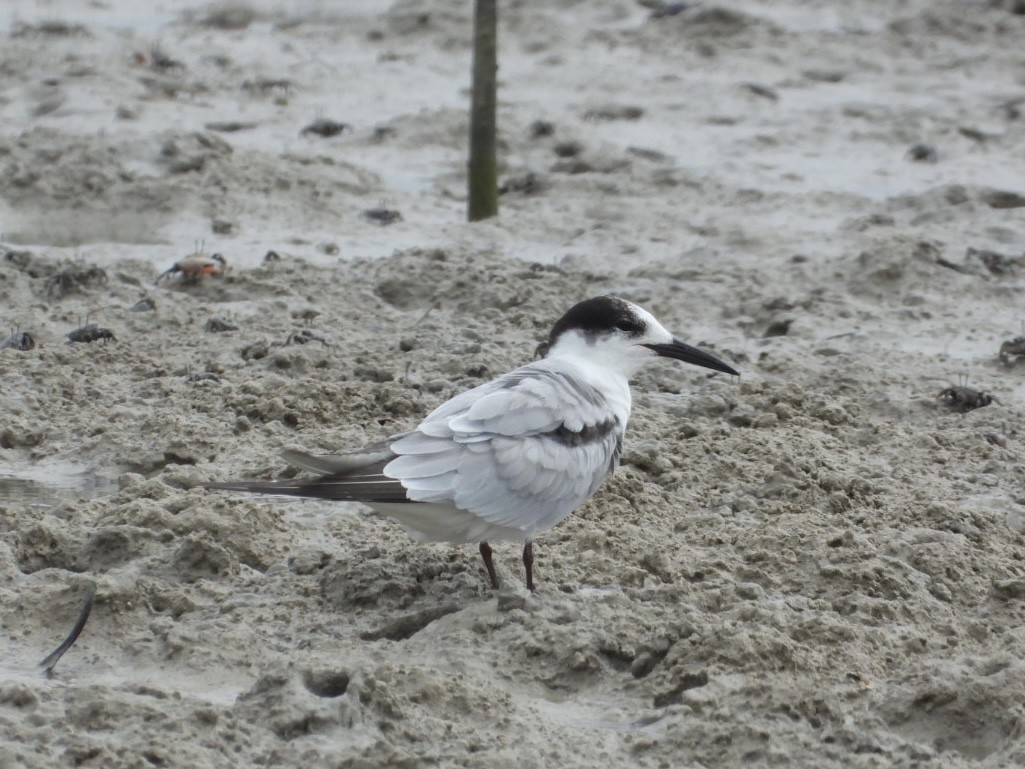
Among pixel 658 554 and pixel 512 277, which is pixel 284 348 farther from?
pixel 658 554

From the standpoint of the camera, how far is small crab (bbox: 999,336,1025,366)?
6078 millimetres

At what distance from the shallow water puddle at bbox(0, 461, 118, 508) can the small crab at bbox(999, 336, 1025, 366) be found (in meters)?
3.30

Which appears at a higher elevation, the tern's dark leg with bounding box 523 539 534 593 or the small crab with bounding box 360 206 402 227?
the tern's dark leg with bounding box 523 539 534 593

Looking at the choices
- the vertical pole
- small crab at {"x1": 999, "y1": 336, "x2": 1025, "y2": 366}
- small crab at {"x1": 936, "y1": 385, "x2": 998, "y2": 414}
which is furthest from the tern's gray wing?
the vertical pole

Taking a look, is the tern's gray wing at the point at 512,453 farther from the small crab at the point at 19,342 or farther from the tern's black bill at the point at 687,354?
the small crab at the point at 19,342

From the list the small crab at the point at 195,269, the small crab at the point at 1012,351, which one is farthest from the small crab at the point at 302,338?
the small crab at the point at 1012,351

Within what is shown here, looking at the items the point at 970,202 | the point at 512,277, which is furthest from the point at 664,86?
the point at 512,277

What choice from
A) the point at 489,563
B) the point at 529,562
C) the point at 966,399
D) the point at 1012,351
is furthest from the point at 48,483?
the point at 1012,351

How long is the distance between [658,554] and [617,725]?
878mm

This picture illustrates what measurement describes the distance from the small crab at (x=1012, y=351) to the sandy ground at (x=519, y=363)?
0.04m

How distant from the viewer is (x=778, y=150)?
335 inches

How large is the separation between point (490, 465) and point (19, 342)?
7.85ft

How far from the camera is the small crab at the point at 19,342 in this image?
19.0 ft

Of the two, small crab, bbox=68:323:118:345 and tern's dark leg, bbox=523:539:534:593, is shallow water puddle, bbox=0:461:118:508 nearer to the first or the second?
small crab, bbox=68:323:118:345
